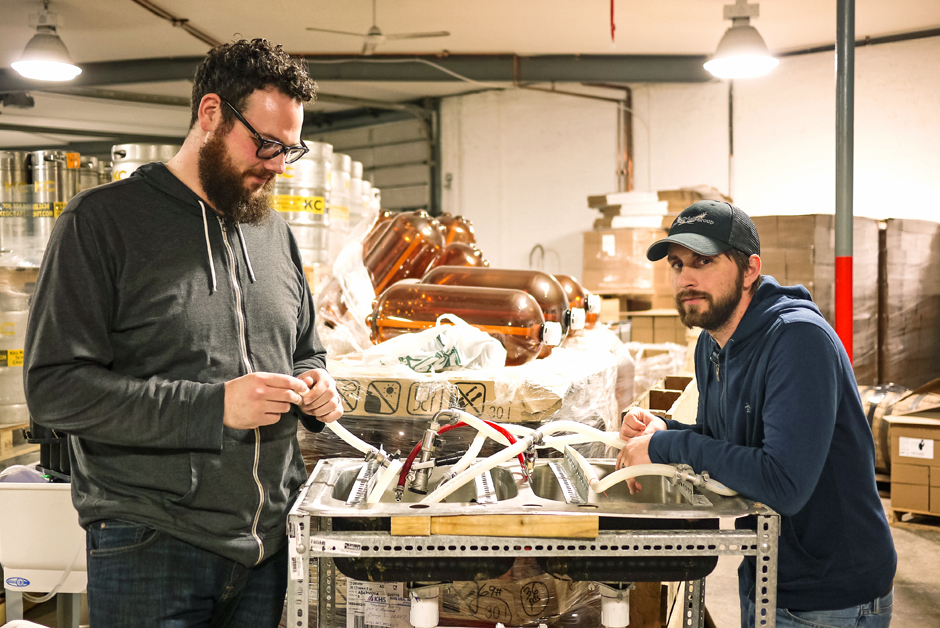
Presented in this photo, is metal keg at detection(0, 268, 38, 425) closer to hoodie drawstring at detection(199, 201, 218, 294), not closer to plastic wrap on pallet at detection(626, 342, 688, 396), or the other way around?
hoodie drawstring at detection(199, 201, 218, 294)

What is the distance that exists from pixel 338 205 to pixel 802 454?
3.34 meters

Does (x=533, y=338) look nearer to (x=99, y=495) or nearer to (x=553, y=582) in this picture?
(x=553, y=582)

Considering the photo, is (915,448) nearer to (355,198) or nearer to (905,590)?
(905,590)

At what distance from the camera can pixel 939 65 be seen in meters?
6.87

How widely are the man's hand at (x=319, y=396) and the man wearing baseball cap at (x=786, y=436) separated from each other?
0.68 meters

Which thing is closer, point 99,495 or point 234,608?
point 99,495

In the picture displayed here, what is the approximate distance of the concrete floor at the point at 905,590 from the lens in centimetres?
344

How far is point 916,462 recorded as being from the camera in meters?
4.43

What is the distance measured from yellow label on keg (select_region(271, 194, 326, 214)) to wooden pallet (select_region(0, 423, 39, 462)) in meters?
1.55

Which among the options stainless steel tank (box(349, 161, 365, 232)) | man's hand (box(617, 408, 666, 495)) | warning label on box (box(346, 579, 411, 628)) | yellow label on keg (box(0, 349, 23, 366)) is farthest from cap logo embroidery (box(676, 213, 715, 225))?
stainless steel tank (box(349, 161, 365, 232))

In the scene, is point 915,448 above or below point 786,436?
below

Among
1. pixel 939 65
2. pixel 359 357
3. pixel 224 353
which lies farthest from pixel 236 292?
pixel 939 65

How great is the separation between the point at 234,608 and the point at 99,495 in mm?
392

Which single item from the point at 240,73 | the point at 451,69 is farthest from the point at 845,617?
the point at 451,69
